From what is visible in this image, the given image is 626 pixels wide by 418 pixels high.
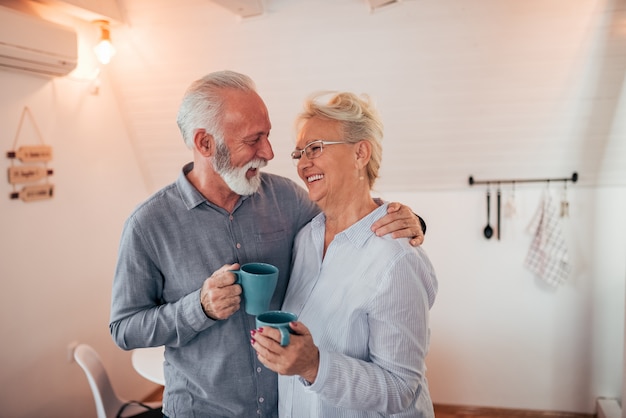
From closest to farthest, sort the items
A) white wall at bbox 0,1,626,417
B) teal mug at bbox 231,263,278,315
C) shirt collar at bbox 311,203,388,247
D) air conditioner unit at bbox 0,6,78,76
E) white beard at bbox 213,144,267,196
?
teal mug at bbox 231,263,278,315 < shirt collar at bbox 311,203,388,247 < white beard at bbox 213,144,267,196 < air conditioner unit at bbox 0,6,78,76 < white wall at bbox 0,1,626,417

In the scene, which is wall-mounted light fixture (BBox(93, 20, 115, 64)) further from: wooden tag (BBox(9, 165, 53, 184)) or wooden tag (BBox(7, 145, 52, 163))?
wooden tag (BBox(9, 165, 53, 184))

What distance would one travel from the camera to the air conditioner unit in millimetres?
2256

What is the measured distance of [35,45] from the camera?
2379 millimetres

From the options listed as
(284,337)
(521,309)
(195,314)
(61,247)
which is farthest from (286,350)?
(521,309)

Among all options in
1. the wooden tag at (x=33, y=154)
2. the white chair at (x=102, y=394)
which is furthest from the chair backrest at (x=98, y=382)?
the wooden tag at (x=33, y=154)

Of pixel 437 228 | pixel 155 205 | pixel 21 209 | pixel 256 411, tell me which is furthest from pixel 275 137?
pixel 256 411

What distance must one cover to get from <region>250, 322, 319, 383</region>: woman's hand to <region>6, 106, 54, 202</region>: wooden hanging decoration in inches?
75.1

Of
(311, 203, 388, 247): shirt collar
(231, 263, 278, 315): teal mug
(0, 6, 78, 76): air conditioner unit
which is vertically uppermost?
(0, 6, 78, 76): air conditioner unit

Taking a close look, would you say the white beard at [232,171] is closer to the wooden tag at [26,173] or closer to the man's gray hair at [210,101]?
the man's gray hair at [210,101]

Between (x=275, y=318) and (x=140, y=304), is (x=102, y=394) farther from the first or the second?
(x=275, y=318)

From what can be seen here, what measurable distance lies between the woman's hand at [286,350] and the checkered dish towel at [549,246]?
2.42 meters

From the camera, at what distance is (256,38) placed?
2682 mm

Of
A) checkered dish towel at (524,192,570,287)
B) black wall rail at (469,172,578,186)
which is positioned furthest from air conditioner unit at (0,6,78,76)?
checkered dish towel at (524,192,570,287)

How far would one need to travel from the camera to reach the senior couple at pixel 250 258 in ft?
4.19
